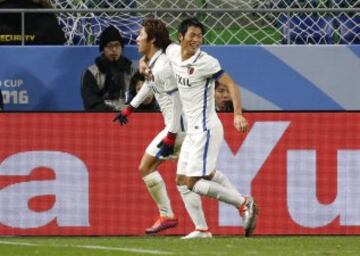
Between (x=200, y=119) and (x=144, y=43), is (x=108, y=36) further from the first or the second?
(x=200, y=119)

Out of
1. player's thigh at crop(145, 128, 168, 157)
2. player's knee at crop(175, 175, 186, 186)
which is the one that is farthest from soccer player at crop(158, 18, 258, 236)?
player's thigh at crop(145, 128, 168, 157)

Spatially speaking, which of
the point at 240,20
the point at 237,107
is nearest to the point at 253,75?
the point at 240,20

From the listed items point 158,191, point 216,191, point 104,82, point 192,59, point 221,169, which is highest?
point 192,59

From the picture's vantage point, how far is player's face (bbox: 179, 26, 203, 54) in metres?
12.3

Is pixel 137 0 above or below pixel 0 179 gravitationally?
above

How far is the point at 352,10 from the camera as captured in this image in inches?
584

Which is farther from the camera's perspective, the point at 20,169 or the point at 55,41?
the point at 55,41

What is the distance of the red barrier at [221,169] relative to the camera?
13.8m

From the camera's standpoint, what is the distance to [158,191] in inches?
523

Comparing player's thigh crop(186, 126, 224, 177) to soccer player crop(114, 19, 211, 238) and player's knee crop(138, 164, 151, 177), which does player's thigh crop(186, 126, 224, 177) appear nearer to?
soccer player crop(114, 19, 211, 238)

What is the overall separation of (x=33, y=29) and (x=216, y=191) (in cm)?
399

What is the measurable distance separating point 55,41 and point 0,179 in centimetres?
230

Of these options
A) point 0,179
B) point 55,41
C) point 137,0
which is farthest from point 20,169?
point 137,0

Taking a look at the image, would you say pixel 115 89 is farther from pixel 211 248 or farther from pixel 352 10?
pixel 211 248
